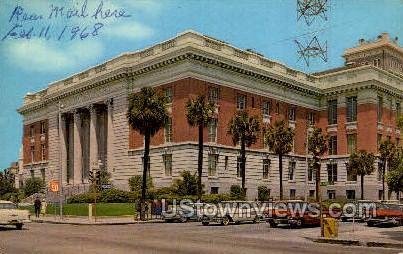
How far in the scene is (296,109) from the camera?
7244 centimetres

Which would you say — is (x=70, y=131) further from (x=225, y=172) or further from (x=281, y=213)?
(x=281, y=213)

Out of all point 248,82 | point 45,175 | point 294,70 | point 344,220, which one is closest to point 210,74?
point 248,82

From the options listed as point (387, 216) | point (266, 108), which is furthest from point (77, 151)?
point (387, 216)

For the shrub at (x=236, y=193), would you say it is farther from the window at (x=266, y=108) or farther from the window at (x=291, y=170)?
the window at (x=291, y=170)

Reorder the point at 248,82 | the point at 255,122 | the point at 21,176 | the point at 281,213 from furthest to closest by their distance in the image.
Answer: the point at 21,176, the point at 248,82, the point at 255,122, the point at 281,213

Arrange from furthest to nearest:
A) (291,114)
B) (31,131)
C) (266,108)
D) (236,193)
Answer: (31,131) → (291,114) → (266,108) → (236,193)

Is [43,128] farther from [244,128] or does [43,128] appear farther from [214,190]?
[244,128]

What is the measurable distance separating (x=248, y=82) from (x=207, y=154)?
441 inches

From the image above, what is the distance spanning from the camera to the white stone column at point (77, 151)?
7556cm

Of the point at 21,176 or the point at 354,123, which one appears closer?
the point at 354,123

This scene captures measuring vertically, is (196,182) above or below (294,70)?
below

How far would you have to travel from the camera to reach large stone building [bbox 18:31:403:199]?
191 ft

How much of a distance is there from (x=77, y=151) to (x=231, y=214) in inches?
1770

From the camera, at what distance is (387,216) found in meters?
35.1
